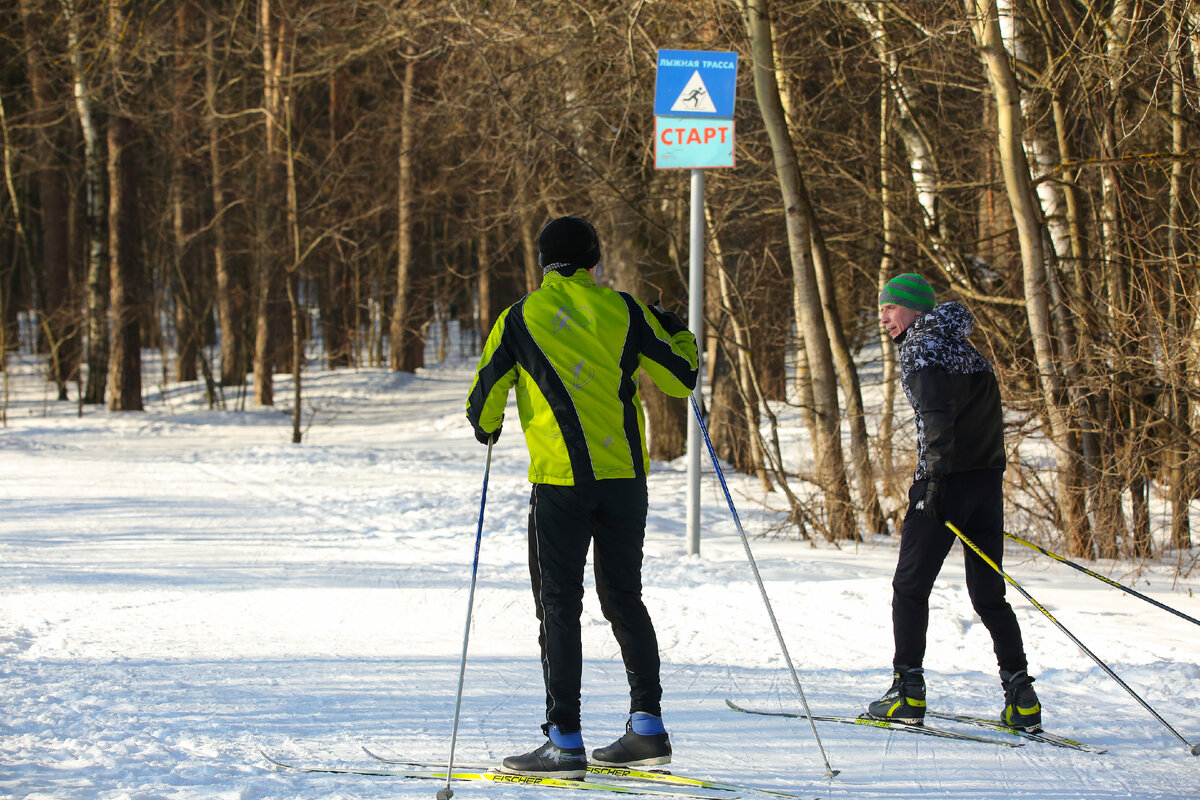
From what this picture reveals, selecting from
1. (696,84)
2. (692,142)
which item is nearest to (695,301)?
(692,142)

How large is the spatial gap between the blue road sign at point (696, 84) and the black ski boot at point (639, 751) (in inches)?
186

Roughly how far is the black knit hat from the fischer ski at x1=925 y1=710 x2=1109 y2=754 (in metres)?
2.38

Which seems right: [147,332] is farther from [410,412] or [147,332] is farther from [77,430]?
[77,430]

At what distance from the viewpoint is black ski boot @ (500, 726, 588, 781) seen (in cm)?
359

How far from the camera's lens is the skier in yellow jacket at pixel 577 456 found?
3.61 metres

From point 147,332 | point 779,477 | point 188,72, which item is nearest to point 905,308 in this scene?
point 779,477

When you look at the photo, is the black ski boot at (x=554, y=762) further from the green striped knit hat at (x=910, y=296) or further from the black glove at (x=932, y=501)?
the green striped knit hat at (x=910, y=296)

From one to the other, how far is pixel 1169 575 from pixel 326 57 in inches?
505

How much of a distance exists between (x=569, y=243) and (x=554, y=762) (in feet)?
5.86

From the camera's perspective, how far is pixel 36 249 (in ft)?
129

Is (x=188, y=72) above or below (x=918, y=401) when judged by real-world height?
above

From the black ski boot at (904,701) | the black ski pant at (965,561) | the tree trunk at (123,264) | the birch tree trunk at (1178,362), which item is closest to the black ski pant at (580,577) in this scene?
the black ski boot at (904,701)

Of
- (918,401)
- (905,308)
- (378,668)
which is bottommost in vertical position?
(378,668)

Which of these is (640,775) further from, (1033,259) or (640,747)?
(1033,259)
